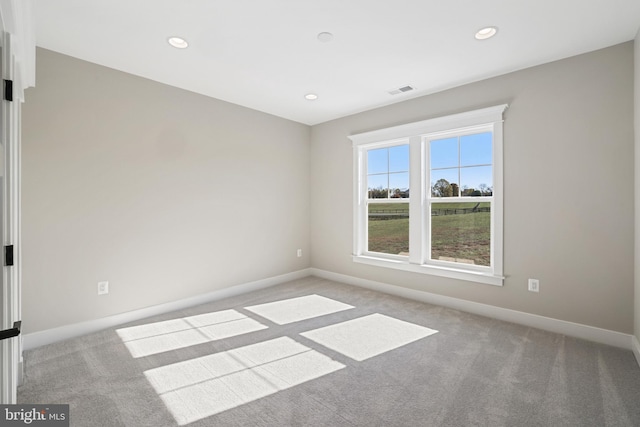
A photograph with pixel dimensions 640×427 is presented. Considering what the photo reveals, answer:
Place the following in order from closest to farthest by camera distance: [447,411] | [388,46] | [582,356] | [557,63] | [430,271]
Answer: [447,411], [582,356], [388,46], [557,63], [430,271]

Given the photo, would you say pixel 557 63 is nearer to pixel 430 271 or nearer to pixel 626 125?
pixel 626 125

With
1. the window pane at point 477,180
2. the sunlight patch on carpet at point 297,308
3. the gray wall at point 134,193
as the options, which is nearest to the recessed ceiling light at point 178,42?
the gray wall at point 134,193

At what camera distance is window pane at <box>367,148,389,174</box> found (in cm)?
464

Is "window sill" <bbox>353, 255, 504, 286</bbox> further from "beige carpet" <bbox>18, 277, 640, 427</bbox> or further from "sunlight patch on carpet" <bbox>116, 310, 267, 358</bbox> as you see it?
"sunlight patch on carpet" <bbox>116, 310, 267, 358</bbox>

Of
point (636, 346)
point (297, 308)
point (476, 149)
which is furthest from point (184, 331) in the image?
point (636, 346)

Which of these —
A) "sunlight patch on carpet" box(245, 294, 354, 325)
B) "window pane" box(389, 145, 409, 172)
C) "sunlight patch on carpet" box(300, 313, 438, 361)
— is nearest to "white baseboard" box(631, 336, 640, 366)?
"sunlight patch on carpet" box(300, 313, 438, 361)

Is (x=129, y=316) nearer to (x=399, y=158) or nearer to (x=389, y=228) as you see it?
(x=389, y=228)

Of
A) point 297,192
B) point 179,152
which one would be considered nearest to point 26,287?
point 179,152

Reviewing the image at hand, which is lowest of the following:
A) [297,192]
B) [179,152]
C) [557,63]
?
[297,192]

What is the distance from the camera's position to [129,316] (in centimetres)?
333

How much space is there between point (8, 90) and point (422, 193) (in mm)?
3892

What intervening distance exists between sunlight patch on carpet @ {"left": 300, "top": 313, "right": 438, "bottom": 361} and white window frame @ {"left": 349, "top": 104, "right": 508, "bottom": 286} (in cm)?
102

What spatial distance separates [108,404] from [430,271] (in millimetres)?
3474

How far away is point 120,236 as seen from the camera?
328 cm
